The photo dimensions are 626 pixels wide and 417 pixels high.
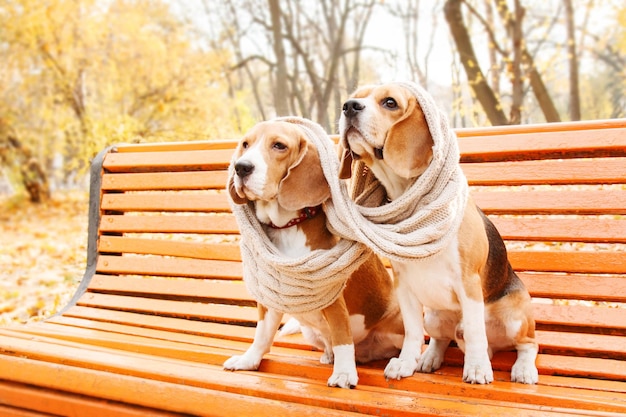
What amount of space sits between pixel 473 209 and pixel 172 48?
14.1m

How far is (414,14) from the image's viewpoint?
442 inches

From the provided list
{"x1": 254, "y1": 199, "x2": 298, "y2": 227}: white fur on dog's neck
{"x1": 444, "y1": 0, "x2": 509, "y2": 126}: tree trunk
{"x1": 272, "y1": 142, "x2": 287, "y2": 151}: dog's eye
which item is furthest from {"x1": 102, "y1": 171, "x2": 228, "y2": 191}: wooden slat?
{"x1": 444, "y1": 0, "x2": 509, "y2": 126}: tree trunk

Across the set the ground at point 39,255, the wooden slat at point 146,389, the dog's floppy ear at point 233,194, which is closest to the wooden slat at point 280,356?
the wooden slat at point 146,389

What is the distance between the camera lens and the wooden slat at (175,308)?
3.04m

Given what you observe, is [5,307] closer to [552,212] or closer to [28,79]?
[552,212]

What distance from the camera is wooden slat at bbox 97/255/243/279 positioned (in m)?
3.16

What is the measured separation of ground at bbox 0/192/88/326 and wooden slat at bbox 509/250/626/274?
10.6 feet

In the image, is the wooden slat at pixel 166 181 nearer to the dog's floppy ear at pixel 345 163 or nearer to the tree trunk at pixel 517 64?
the dog's floppy ear at pixel 345 163

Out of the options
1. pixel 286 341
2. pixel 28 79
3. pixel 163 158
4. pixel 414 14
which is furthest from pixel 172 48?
pixel 286 341

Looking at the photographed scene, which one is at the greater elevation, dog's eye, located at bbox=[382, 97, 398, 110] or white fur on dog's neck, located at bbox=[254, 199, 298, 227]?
dog's eye, located at bbox=[382, 97, 398, 110]

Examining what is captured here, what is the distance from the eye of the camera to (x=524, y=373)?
2.09 meters

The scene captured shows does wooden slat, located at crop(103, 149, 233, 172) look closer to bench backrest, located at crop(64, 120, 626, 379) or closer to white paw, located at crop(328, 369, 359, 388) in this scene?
bench backrest, located at crop(64, 120, 626, 379)

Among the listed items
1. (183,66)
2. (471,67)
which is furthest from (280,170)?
(183,66)

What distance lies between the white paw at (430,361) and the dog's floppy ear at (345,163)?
76cm
